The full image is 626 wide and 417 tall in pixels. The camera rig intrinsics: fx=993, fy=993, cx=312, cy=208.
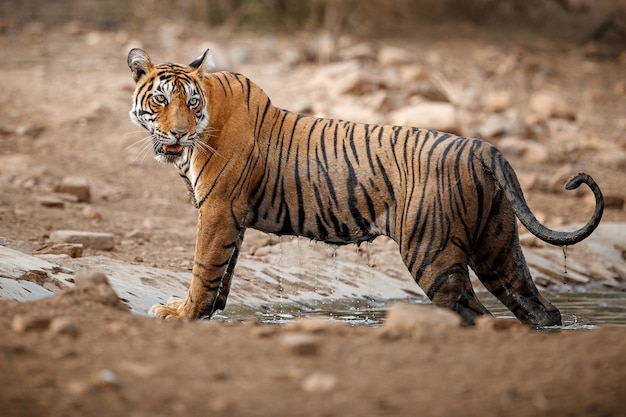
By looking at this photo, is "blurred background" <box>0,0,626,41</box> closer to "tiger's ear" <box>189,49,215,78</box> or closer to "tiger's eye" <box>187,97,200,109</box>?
"tiger's ear" <box>189,49,215,78</box>

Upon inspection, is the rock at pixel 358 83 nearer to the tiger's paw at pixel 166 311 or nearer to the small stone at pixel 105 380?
the tiger's paw at pixel 166 311

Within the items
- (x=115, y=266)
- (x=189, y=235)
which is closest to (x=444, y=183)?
(x=115, y=266)

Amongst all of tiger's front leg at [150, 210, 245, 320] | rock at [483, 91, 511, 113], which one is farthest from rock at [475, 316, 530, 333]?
rock at [483, 91, 511, 113]

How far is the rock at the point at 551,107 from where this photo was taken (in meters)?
15.2

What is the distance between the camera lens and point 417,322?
14.9ft

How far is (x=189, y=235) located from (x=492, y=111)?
23.5 ft

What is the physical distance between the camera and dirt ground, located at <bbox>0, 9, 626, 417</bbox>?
3678mm

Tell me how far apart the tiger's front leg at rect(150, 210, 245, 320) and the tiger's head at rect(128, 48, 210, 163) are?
478 mm

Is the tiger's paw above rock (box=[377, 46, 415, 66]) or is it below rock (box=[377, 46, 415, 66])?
below

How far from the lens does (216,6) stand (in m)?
18.0

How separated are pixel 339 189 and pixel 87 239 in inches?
113

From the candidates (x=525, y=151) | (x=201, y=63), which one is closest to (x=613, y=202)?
(x=525, y=151)

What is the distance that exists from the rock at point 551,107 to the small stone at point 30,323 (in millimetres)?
11856

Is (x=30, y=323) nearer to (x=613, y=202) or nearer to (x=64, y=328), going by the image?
(x=64, y=328)
